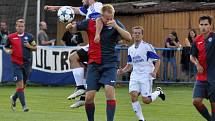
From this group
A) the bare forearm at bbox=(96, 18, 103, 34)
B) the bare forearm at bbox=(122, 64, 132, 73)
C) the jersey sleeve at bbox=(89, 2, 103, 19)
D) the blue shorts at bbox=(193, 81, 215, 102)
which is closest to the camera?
the blue shorts at bbox=(193, 81, 215, 102)

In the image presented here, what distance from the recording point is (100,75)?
1322 centimetres

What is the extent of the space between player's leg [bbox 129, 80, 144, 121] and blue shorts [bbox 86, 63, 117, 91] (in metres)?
2.03

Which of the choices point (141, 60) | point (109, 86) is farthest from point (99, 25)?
point (141, 60)

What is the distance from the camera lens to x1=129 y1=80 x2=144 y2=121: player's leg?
15031 millimetres

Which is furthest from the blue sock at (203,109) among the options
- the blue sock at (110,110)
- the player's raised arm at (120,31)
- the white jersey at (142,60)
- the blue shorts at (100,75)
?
the white jersey at (142,60)

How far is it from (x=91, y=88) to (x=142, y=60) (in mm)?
3375

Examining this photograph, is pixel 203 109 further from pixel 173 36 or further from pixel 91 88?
pixel 173 36

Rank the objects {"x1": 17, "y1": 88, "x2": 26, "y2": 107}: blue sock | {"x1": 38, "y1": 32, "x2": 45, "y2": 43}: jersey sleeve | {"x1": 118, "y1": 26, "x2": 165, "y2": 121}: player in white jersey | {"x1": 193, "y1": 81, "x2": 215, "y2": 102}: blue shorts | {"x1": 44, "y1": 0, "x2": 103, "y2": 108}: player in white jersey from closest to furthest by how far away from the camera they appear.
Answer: {"x1": 193, "y1": 81, "x2": 215, "y2": 102}: blue shorts
{"x1": 44, "y1": 0, "x2": 103, "y2": 108}: player in white jersey
{"x1": 118, "y1": 26, "x2": 165, "y2": 121}: player in white jersey
{"x1": 17, "y1": 88, "x2": 26, "y2": 107}: blue sock
{"x1": 38, "y1": 32, "x2": 45, "y2": 43}: jersey sleeve

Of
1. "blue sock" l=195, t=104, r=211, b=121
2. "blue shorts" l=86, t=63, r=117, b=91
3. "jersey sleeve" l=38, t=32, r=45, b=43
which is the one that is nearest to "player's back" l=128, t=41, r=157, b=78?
"blue shorts" l=86, t=63, r=117, b=91

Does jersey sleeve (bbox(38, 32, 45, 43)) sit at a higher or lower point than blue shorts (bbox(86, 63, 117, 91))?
lower

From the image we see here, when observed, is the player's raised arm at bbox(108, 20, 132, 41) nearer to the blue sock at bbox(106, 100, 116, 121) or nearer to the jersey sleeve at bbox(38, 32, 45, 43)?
the blue sock at bbox(106, 100, 116, 121)

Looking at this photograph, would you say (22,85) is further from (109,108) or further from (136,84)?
(109,108)

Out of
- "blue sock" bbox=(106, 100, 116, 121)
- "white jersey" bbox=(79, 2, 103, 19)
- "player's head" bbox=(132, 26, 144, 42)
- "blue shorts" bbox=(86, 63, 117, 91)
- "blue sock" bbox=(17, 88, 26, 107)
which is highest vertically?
"white jersey" bbox=(79, 2, 103, 19)

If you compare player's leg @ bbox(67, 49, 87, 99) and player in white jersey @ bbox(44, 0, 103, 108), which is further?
player's leg @ bbox(67, 49, 87, 99)
